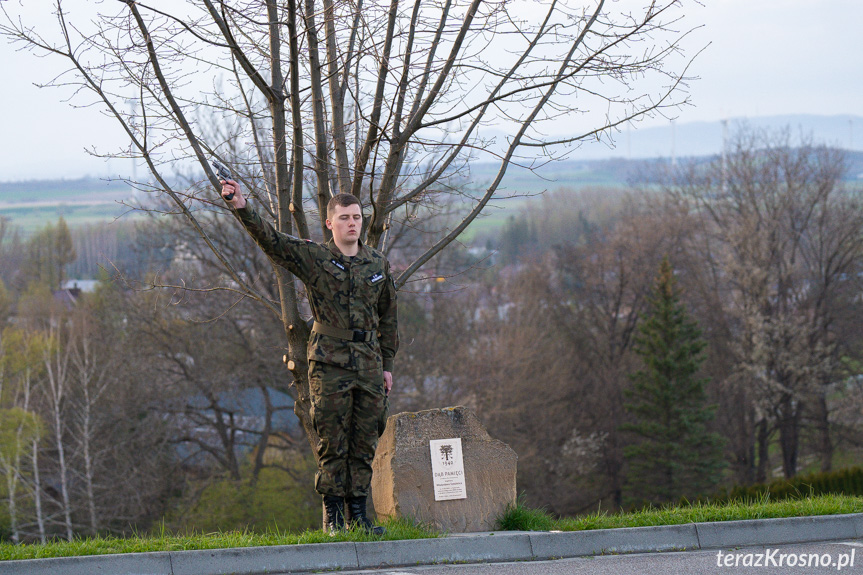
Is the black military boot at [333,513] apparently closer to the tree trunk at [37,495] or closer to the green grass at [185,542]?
the green grass at [185,542]

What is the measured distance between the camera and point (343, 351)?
19.2ft

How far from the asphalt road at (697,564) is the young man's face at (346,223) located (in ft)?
6.43

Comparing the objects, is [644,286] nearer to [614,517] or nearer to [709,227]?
[709,227]

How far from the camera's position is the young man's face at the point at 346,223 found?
19.2 feet

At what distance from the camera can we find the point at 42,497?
32812 mm

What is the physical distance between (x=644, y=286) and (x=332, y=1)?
1811 inches

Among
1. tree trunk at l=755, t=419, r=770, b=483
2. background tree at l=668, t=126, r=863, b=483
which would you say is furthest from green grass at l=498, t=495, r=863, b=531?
tree trunk at l=755, t=419, r=770, b=483

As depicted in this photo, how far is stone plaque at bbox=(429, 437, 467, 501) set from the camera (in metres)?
6.80

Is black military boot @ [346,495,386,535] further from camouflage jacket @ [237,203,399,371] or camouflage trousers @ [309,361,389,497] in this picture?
camouflage jacket @ [237,203,399,371]

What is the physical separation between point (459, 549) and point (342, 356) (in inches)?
52.8

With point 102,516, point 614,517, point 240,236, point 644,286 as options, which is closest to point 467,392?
point 240,236

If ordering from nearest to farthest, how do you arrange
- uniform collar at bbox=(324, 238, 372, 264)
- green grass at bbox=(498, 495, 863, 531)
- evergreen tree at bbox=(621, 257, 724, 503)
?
uniform collar at bbox=(324, 238, 372, 264), green grass at bbox=(498, 495, 863, 531), evergreen tree at bbox=(621, 257, 724, 503)

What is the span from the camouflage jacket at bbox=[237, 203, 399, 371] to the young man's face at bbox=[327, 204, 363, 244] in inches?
3.9

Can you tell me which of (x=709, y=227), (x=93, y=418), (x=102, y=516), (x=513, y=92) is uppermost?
(x=513, y=92)
